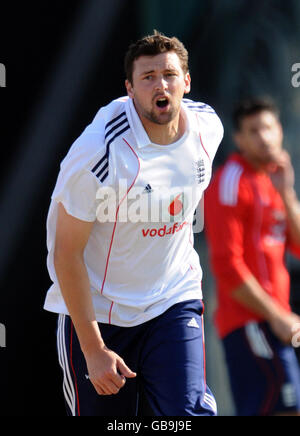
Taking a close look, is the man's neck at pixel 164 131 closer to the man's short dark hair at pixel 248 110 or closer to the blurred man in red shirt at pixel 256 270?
the blurred man in red shirt at pixel 256 270

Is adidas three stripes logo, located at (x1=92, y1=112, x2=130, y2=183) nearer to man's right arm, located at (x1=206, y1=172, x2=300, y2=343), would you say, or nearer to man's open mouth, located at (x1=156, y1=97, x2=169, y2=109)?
man's open mouth, located at (x1=156, y1=97, x2=169, y2=109)

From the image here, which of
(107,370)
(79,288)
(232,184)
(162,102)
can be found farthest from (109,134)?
(232,184)

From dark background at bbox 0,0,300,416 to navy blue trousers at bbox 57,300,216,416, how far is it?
7.64 feet

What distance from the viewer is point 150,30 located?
662 cm

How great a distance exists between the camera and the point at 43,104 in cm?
665

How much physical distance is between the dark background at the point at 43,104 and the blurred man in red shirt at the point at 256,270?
1.17 meters

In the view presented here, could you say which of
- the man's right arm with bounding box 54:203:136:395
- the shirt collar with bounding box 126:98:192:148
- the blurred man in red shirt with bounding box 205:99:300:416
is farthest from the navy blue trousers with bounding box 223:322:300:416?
the shirt collar with bounding box 126:98:192:148

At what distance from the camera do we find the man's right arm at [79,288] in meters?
3.90

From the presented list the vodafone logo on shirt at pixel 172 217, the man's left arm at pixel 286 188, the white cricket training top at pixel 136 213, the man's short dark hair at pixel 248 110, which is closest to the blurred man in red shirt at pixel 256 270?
the man's left arm at pixel 286 188

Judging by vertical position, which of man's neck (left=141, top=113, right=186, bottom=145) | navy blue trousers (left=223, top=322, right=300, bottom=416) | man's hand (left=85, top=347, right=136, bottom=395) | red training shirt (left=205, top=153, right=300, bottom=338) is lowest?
navy blue trousers (left=223, top=322, right=300, bottom=416)

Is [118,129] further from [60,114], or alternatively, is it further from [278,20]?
[278,20]

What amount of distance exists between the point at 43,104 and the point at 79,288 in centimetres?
297

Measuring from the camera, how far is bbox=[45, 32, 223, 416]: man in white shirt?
3.92m
